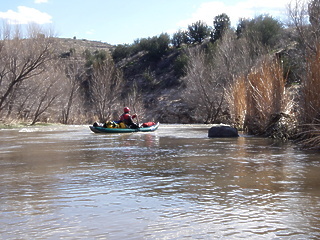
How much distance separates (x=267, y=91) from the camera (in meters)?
15.5

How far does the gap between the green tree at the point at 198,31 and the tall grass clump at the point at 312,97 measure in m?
50.4

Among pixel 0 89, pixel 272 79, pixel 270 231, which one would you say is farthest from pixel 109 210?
pixel 0 89

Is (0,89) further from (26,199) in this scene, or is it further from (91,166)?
(26,199)

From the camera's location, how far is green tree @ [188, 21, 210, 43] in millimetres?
61237

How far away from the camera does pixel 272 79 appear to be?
15188 millimetres

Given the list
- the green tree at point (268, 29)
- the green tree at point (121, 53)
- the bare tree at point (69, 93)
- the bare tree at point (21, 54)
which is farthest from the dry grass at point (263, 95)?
the green tree at point (121, 53)

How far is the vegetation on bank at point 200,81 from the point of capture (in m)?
15.3

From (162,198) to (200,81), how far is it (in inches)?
1288

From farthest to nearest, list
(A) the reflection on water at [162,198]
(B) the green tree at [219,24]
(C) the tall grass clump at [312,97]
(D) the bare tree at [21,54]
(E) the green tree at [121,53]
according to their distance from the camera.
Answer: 1. (E) the green tree at [121,53]
2. (B) the green tree at [219,24]
3. (D) the bare tree at [21,54]
4. (C) the tall grass clump at [312,97]
5. (A) the reflection on water at [162,198]

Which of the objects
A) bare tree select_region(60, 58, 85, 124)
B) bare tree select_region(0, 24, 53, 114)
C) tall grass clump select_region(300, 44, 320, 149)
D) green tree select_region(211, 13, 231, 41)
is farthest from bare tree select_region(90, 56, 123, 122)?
tall grass clump select_region(300, 44, 320, 149)

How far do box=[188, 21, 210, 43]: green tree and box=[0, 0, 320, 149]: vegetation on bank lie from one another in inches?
5.3

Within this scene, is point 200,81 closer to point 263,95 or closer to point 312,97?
point 263,95

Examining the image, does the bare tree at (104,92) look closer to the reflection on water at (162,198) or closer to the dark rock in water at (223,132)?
the dark rock in water at (223,132)

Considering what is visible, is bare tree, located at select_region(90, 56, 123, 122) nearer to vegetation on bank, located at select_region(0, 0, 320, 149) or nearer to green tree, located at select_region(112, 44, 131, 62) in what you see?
vegetation on bank, located at select_region(0, 0, 320, 149)
